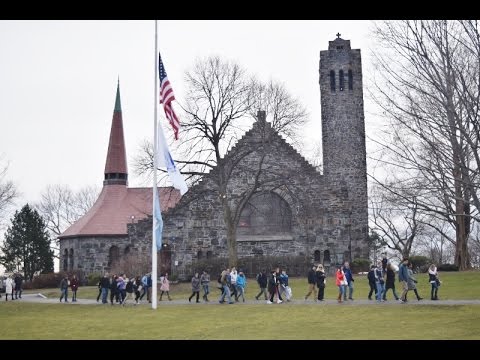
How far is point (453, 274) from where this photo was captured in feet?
129

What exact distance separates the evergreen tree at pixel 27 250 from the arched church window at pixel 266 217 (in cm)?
2181

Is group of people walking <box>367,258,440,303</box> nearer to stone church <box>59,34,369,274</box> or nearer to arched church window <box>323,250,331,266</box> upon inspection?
stone church <box>59,34,369,274</box>

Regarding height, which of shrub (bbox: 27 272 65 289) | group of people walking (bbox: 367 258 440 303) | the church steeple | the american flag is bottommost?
shrub (bbox: 27 272 65 289)

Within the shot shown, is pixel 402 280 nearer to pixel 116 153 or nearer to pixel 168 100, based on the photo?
pixel 168 100

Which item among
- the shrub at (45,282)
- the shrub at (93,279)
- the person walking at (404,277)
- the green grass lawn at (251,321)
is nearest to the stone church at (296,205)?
the shrub at (93,279)

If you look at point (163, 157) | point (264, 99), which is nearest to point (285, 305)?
point (163, 157)

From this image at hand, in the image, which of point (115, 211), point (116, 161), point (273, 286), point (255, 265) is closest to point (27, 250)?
point (115, 211)

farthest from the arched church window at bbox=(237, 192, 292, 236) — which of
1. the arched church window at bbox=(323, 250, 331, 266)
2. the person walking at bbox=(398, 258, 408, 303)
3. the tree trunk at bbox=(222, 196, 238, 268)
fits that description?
the person walking at bbox=(398, 258, 408, 303)

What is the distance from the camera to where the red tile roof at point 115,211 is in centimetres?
5303

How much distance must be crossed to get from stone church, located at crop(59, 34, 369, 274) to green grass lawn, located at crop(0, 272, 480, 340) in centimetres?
1812

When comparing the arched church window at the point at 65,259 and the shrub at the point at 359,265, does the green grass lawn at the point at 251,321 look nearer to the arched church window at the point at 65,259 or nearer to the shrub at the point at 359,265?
the shrub at the point at 359,265

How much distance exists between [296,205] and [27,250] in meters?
27.1

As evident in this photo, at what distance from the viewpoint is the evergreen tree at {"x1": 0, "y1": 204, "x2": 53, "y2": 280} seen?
201ft

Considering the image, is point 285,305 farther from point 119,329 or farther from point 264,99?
point 264,99
